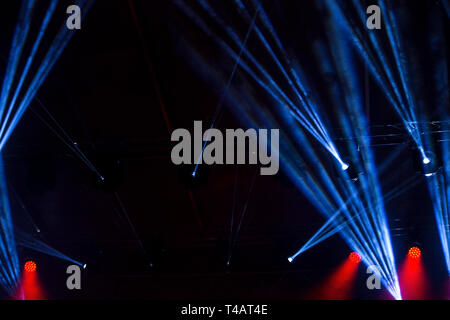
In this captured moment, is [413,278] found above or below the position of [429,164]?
below

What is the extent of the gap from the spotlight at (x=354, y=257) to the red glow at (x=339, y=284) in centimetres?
3

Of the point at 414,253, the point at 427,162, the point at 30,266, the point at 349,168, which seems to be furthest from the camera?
the point at 30,266

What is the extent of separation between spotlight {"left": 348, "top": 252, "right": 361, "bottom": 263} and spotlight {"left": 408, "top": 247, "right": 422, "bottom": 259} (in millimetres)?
669

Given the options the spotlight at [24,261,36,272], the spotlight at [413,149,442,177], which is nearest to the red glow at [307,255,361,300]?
the spotlight at [413,149,442,177]

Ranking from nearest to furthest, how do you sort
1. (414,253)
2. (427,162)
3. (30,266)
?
1. (427,162)
2. (414,253)
3. (30,266)

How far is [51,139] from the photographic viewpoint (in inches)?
219

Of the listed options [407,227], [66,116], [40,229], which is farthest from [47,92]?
[407,227]

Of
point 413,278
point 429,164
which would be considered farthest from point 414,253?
point 429,164

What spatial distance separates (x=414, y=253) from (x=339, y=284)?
106 centimetres

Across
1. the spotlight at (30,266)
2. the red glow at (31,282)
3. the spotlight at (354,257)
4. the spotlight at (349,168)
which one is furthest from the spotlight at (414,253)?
the spotlight at (30,266)

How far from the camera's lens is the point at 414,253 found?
246 inches

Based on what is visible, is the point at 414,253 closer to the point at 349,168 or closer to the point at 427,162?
the point at 427,162

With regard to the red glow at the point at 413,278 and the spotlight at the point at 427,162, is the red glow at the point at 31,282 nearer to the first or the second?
the red glow at the point at 413,278
